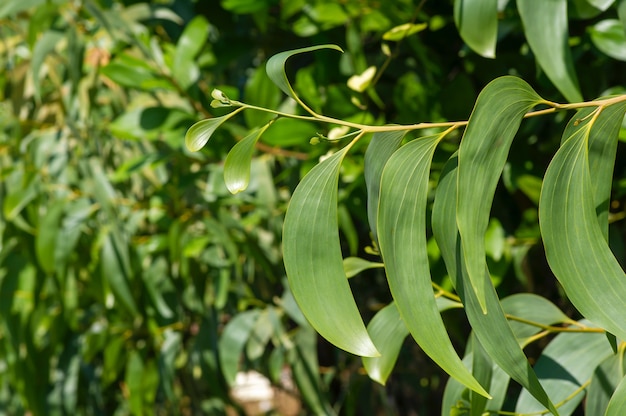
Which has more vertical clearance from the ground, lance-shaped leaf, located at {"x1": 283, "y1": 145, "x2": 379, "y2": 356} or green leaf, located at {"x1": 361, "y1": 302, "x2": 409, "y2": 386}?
lance-shaped leaf, located at {"x1": 283, "y1": 145, "x2": 379, "y2": 356}

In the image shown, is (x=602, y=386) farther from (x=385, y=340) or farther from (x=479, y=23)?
(x=479, y=23)

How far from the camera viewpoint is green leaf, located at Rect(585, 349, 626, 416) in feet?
1.88

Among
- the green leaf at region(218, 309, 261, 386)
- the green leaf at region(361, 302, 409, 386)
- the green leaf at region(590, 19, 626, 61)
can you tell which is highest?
the green leaf at region(590, 19, 626, 61)

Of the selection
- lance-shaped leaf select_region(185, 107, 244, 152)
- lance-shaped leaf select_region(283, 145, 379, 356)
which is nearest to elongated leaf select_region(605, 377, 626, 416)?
lance-shaped leaf select_region(283, 145, 379, 356)

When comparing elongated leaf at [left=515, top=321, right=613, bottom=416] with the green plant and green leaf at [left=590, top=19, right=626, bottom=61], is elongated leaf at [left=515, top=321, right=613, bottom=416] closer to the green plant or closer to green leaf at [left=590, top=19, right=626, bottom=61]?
the green plant

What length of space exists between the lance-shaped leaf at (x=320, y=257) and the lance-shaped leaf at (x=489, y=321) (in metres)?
0.06

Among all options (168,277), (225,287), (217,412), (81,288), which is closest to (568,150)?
(225,287)

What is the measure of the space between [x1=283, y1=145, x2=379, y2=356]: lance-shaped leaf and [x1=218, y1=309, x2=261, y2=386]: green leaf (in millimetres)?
624

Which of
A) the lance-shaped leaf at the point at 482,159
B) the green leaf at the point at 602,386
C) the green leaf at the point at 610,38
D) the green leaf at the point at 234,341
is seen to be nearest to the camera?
the lance-shaped leaf at the point at 482,159

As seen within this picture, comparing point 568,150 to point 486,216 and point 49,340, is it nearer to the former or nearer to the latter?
point 486,216

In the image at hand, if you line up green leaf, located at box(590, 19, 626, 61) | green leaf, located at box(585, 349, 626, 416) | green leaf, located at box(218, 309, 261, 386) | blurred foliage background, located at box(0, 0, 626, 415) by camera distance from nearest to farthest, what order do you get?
green leaf, located at box(585, 349, 626, 416) → green leaf, located at box(590, 19, 626, 61) → blurred foliage background, located at box(0, 0, 626, 415) → green leaf, located at box(218, 309, 261, 386)

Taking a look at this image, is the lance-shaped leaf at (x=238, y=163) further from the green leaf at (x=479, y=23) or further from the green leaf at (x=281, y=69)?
the green leaf at (x=479, y=23)

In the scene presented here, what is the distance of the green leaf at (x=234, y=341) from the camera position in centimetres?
108

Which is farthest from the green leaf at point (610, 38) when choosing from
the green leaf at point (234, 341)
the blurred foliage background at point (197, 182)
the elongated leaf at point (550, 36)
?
the green leaf at point (234, 341)
